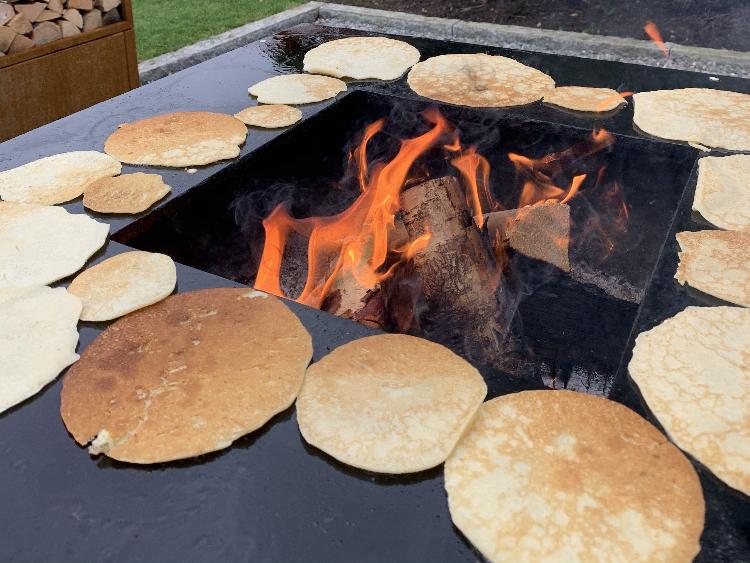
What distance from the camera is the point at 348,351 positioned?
1373mm

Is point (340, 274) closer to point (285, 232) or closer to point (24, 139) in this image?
point (285, 232)

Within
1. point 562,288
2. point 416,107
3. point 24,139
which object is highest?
point 416,107

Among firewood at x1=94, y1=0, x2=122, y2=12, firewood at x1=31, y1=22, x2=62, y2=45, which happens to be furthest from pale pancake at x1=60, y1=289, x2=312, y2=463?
firewood at x1=94, y1=0, x2=122, y2=12

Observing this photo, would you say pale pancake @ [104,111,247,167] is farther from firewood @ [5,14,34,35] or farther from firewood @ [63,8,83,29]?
firewood @ [63,8,83,29]

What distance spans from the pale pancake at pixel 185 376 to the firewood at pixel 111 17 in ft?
12.5

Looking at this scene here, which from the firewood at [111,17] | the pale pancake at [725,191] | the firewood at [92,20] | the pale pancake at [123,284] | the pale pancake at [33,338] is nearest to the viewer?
the pale pancake at [33,338]

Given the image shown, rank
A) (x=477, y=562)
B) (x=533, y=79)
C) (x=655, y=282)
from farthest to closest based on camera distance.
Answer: (x=533, y=79), (x=655, y=282), (x=477, y=562)

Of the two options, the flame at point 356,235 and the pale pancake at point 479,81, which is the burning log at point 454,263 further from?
the pale pancake at point 479,81

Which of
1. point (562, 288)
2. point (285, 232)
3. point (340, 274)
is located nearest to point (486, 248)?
point (562, 288)

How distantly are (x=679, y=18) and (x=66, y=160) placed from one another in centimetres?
713

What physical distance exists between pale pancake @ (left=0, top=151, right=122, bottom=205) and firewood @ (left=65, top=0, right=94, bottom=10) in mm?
2612

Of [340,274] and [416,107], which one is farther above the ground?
[416,107]

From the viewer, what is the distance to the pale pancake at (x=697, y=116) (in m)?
2.30

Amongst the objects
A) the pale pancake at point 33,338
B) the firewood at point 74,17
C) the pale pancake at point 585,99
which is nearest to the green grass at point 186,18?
the firewood at point 74,17
